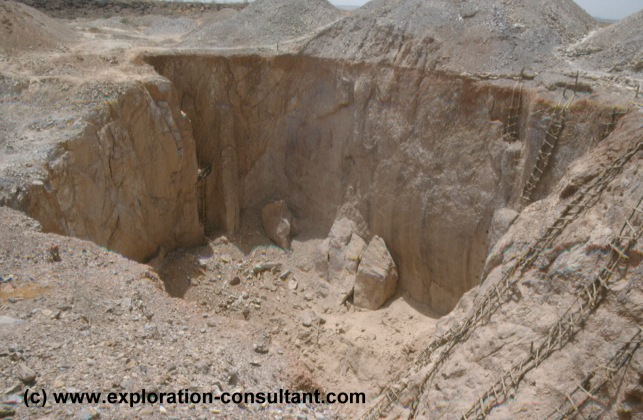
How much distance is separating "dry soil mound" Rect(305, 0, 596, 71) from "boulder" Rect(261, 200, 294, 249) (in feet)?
13.7

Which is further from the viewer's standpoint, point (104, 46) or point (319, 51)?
point (104, 46)

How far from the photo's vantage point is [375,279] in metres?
11.7

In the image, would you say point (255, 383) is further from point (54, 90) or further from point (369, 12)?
point (369, 12)

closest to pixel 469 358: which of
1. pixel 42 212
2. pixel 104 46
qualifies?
pixel 42 212

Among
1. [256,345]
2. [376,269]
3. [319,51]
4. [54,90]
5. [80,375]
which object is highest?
[319,51]

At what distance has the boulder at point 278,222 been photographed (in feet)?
45.4

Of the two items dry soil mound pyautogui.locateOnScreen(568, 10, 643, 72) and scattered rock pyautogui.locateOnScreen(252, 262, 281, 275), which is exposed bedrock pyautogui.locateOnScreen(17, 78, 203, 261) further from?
dry soil mound pyautogui.locateOnScreen(568, 10, 643, 72)

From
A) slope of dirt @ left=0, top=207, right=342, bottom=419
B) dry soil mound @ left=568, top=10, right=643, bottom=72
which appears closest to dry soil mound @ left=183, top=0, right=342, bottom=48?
dry soil mound @ left=568, top=10, right=643, bottom=72

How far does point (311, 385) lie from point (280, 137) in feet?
27.3

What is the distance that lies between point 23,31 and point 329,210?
29.8 ft

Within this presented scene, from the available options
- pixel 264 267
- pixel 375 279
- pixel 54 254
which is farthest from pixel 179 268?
pixel 54 254

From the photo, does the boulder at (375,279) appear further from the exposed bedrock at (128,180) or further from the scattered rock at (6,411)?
the scattered rock at (6,411)

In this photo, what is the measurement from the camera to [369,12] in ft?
42.9

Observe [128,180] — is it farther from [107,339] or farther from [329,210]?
[107,339]
